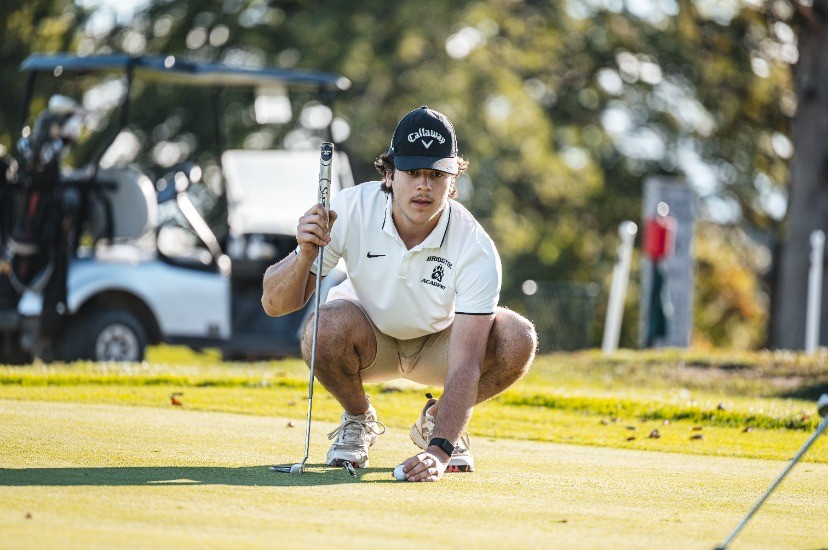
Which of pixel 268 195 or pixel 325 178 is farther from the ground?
pixel 268 195

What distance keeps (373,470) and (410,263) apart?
844mm

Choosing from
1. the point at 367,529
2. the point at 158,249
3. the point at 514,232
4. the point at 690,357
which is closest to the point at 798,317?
the point at 514,232

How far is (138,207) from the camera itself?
11648mm

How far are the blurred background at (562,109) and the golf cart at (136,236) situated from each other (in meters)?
4.77

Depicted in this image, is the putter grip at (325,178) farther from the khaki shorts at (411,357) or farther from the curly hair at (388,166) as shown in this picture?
the khaki shorts at (411,357)

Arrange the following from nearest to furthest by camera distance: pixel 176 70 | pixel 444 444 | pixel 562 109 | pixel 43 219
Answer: pixel 444 444, pixel 43 219, pixel 176 70, pixel 562 109

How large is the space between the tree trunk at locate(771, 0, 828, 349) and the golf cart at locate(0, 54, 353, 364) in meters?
9.53

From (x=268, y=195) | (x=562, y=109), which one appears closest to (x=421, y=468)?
(x=268, y=195)

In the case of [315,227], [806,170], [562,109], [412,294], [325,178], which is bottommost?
[412,294]

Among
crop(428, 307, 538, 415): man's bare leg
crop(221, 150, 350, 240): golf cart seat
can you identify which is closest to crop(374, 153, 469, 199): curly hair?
crop(428, 307, 538, 415): man's bare leg

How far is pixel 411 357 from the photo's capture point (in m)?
6.26

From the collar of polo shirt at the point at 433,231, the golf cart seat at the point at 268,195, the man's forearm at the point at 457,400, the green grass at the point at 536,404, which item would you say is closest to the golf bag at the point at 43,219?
the green grass at the point at 536,404

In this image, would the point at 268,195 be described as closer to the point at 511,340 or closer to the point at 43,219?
the point at 43,219

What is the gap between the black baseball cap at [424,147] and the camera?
543 cm
